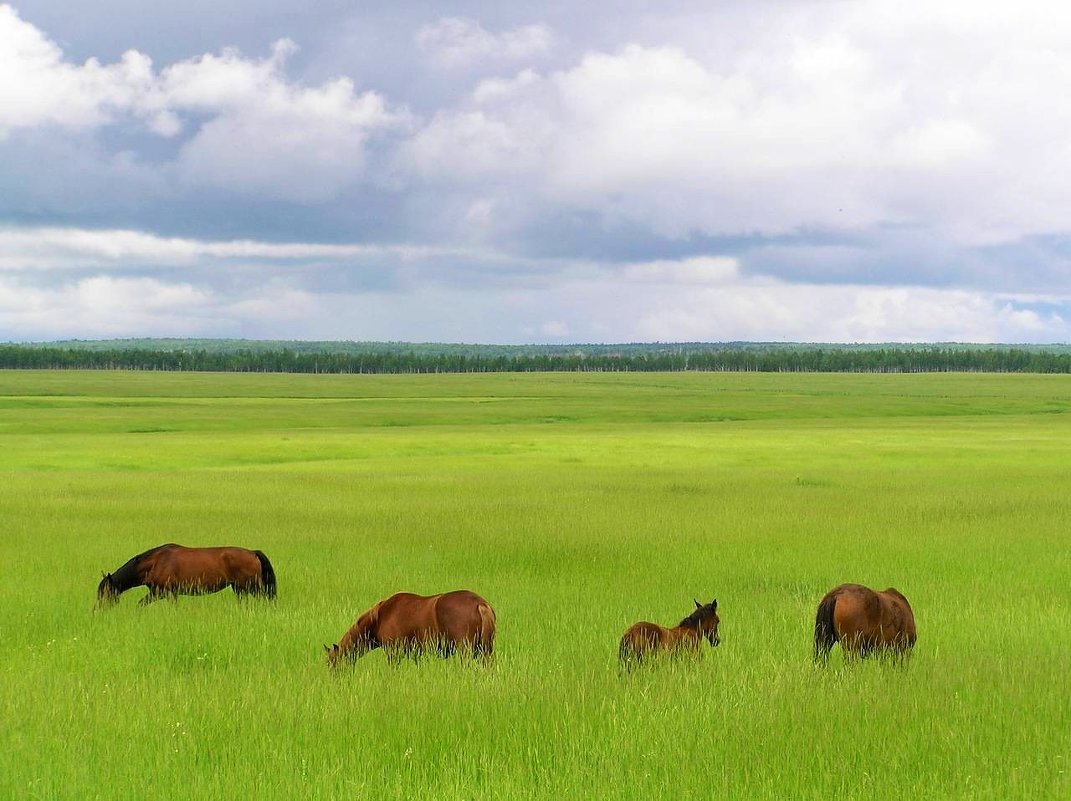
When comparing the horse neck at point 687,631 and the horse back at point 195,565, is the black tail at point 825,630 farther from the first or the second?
the horse back at point 195,565

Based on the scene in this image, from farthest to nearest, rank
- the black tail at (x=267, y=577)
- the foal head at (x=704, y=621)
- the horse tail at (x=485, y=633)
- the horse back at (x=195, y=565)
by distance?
the black tail at (x=267, y=577)
the horse back at (x=195, y=565)
the foal head at (x=704, y=621)
the horse tail at (x=485, y=633)

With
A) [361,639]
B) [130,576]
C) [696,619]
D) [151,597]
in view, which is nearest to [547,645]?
[696,619]

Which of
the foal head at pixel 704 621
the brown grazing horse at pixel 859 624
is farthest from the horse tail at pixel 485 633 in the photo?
the brown grazing horse at pixel 859 624

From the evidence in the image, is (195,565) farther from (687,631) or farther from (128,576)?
(687,631)

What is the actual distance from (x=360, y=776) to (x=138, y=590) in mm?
9961

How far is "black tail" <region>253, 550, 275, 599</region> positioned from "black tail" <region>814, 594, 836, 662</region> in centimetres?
784

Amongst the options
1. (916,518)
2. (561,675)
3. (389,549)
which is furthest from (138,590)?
(916,518)

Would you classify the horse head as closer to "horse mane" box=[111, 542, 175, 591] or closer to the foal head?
the foal head

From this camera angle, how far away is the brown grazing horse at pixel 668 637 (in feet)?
35.6

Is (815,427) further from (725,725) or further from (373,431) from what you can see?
(725,725)

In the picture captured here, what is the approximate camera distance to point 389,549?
2081 cm

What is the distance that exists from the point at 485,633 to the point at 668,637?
197 cm

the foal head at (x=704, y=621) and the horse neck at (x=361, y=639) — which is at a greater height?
the foal head at (x=704, y=621)

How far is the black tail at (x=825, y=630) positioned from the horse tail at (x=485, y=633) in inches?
134
